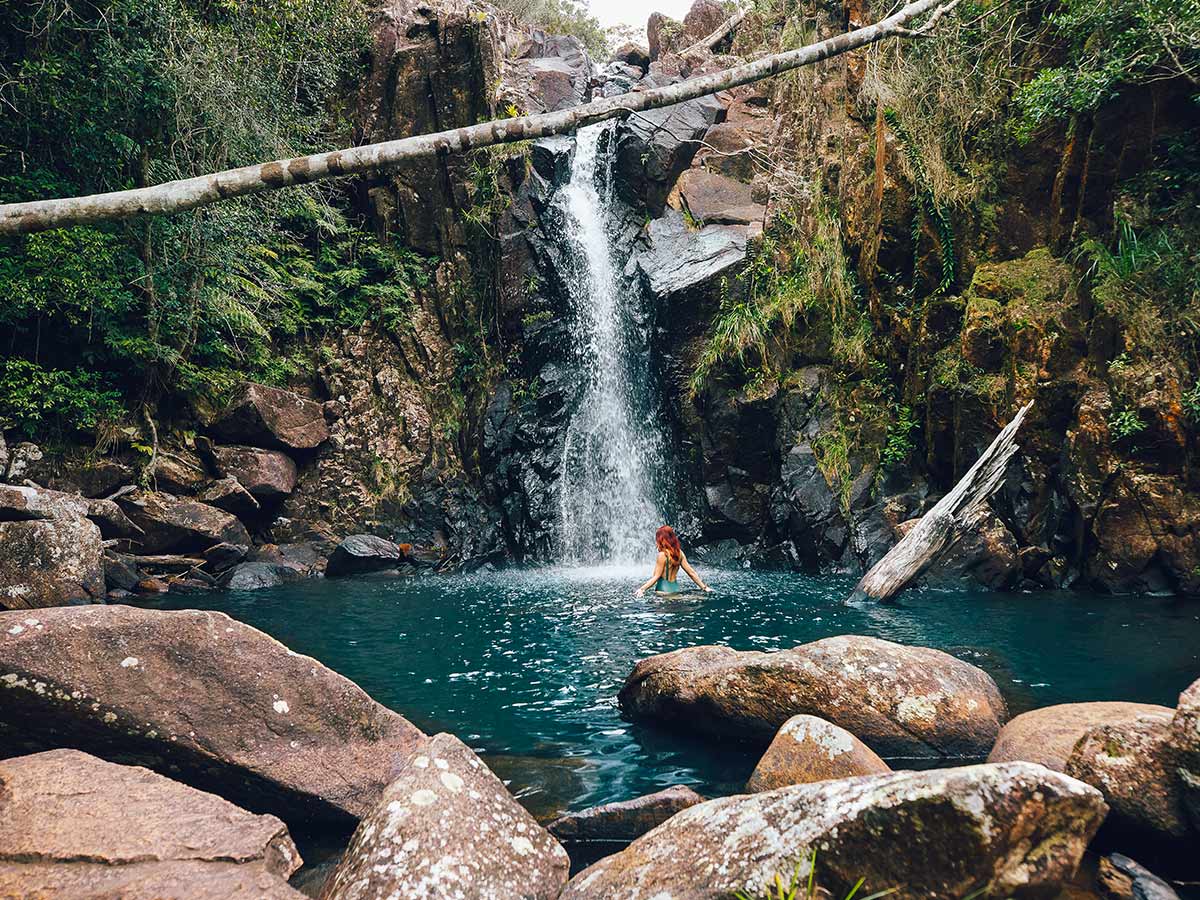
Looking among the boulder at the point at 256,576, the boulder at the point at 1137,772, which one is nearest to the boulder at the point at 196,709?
the boulder at the point at 1137,772

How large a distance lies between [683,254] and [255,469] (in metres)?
12.4

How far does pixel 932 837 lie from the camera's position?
7.88 ft

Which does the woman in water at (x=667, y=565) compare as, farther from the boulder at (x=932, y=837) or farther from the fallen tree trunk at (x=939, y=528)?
the boulder at (x=932, y=837)

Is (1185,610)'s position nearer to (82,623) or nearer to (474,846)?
(474,846)

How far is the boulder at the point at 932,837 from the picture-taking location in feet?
7.75

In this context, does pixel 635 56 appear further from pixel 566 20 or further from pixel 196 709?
pixel 196 709

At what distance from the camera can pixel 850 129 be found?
16.8m

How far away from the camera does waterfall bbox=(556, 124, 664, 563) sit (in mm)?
17688

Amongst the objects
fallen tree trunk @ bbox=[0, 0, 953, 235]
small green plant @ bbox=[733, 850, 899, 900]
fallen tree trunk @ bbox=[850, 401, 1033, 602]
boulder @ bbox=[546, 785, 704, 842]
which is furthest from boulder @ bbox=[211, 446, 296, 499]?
small green plant @ bbox=[733, 850, 899, 900]

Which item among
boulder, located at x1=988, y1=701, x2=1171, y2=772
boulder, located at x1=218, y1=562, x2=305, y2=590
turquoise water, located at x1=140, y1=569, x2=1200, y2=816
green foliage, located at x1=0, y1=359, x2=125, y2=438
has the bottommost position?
boulder, located at x1=218, y1=562, x2=305, y2=590

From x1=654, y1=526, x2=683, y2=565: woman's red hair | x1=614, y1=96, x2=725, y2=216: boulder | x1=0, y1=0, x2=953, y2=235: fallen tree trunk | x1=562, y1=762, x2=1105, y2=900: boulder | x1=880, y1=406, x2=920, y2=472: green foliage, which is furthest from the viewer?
x1=614, y1=96, x2=725, y2=216: boulder

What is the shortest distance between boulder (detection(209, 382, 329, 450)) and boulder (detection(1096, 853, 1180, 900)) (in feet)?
59.9

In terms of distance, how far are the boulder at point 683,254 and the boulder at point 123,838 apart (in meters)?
15.5

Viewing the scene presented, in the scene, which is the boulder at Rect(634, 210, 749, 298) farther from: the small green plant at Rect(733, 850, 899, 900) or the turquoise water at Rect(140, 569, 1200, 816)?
the small green plant at Rect(733, 850, 899, 900)
